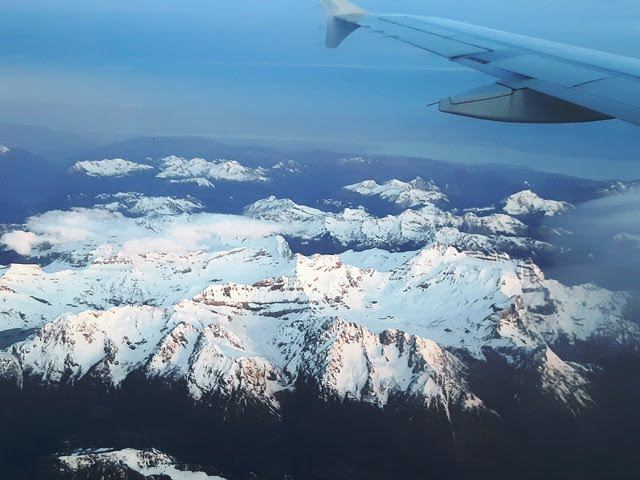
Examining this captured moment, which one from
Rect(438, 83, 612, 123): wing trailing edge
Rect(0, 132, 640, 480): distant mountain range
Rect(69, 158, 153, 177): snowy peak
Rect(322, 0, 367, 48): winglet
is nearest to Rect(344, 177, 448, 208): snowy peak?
Rect(0, 132, 640, 480): distant mountain range

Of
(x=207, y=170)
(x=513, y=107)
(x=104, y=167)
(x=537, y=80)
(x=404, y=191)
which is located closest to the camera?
(x=513, y=107)

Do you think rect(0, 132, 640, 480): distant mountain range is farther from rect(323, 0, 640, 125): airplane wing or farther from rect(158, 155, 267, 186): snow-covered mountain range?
rect(323, 0, 640, 125): airplane wing

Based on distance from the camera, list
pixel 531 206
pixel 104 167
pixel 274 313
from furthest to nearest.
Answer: pixel 274 313 < pixel 104 167 < pixel 531 206

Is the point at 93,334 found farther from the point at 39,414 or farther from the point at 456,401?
the point at 456,401

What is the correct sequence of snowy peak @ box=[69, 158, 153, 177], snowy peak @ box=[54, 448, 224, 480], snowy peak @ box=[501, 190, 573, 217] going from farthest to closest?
snowy peak @ box=[69, 158, 153, 177], snowy peak @ box=[501, 190, 573, 217], snowy peak @ box=[54, 448, 224, 480]

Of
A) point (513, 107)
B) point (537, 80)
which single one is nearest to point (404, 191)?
point (537, 80)

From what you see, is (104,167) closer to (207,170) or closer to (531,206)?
(207,170)

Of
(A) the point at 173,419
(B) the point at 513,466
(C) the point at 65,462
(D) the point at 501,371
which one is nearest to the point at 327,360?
(D) the point at 501,371
